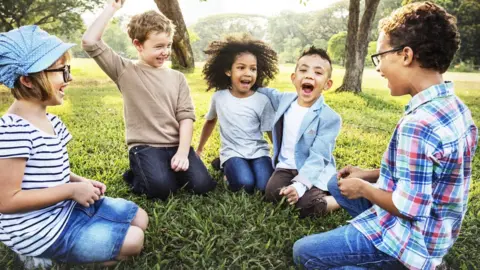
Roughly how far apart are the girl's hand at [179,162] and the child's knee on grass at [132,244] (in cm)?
85

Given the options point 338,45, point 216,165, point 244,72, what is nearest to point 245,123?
point 244,72

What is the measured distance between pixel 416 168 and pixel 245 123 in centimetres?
172

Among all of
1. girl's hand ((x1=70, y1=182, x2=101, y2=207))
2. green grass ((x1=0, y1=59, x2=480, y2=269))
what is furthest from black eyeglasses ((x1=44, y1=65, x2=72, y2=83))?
green grass ((x1=0, y1=59, x2=480, y2=269))

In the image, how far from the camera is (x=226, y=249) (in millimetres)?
2168

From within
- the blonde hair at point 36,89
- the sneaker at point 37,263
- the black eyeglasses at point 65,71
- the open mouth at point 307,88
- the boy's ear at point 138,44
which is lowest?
the sneaker at point 37,263

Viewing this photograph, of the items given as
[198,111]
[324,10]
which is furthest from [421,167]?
[324,10]

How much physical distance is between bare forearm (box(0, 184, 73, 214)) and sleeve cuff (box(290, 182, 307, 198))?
1353mm

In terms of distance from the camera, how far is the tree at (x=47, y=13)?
15567mm

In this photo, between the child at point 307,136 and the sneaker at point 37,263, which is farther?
the child at point 307,136

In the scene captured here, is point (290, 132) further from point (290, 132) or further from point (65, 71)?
point (65, 71)

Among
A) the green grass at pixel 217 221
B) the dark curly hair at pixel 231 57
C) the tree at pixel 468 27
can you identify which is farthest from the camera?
the tree at pixel 468 27

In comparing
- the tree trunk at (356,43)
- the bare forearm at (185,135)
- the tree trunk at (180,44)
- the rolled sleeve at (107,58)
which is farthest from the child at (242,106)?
the tree trunk at (180,44)

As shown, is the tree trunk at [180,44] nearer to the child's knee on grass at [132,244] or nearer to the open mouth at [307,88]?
the open mouth at [307,88]

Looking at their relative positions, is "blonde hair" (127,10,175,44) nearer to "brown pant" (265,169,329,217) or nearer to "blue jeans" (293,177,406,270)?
"brown pant" (265,169,329,217)
